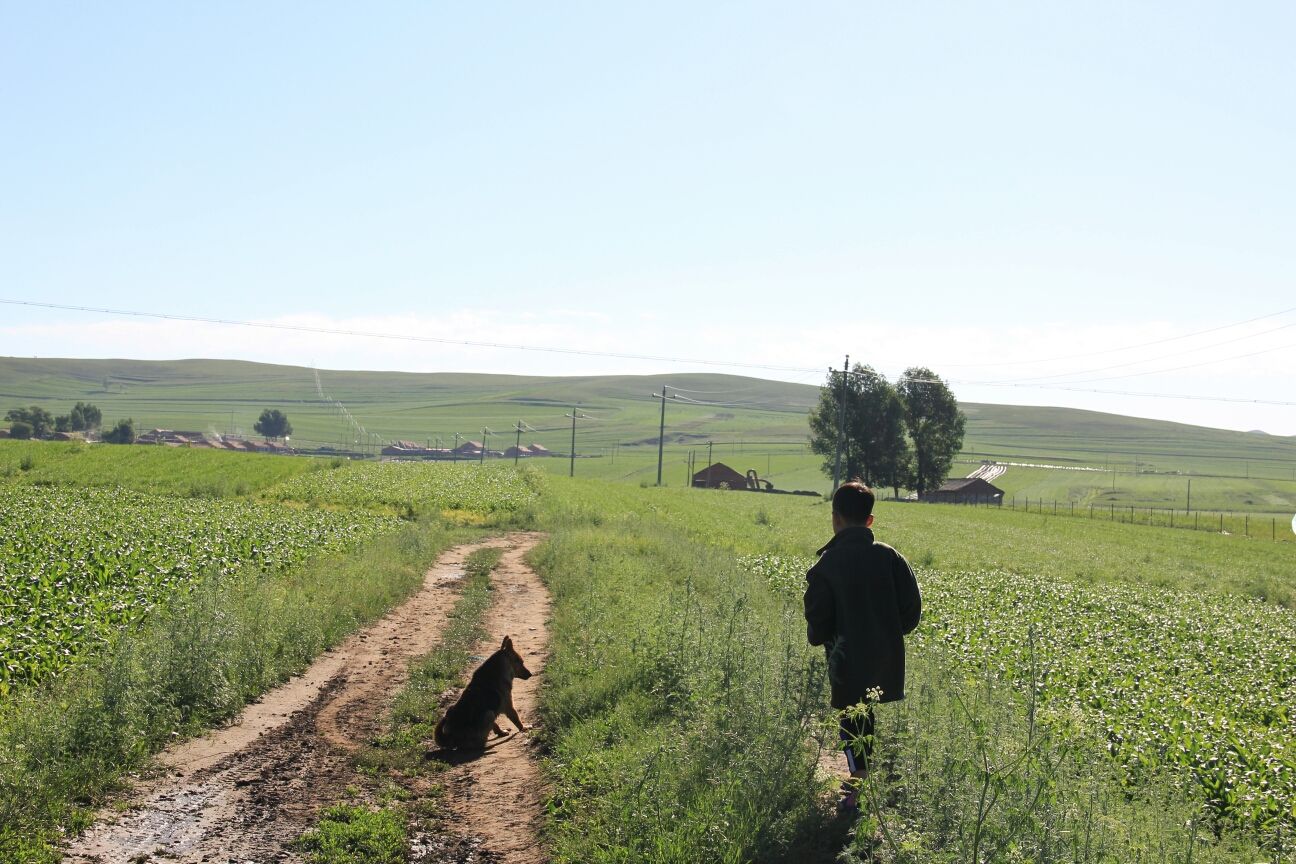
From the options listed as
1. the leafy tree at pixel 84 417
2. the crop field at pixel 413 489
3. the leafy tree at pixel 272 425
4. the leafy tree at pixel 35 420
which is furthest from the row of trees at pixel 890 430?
the leafy tree at pixel 272 425

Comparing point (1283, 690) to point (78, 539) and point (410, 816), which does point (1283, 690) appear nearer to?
point (410, 816)

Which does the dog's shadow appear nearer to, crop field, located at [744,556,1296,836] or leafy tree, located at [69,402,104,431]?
crop field, located at [744,556,1296,836]

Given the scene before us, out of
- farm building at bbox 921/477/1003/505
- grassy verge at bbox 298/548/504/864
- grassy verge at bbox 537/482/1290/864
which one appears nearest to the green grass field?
grassy verge at bbox 537/482/1290/864

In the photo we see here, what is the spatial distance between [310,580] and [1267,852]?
14499mm

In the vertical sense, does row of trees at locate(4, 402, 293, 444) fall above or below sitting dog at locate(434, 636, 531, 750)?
below

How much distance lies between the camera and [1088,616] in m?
19.1

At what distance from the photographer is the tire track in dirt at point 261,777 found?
21.6ft

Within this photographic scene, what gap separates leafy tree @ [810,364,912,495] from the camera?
314 ft

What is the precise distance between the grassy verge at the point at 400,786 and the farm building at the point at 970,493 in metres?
98.4

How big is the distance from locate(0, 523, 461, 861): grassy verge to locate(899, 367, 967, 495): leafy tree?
3516 inches

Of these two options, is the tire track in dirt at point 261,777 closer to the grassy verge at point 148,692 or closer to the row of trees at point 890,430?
the grassy verge at point 148,692

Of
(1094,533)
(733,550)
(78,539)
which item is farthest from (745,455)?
(78,539)

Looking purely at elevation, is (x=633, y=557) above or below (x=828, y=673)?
below

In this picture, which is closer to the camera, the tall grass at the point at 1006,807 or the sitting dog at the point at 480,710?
the tall grass at the point at 1006,807
